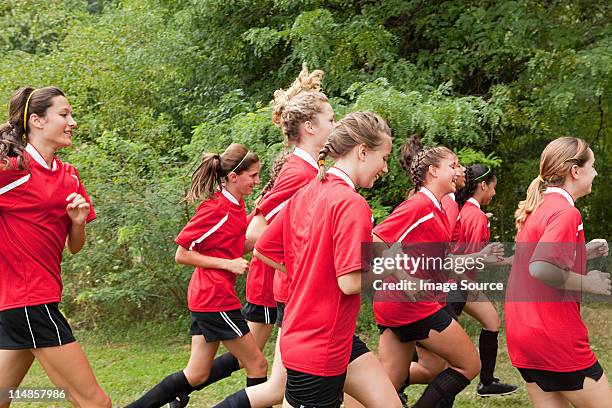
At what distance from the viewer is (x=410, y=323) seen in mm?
4992

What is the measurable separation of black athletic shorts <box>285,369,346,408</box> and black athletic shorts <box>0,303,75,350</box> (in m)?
1.29

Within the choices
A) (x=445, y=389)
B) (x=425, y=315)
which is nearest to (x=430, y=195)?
(x=425, y=315)

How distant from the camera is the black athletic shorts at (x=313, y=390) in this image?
11.6 ft

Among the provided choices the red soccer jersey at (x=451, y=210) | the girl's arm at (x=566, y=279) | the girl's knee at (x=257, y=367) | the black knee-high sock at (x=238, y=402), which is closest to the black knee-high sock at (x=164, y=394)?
the girl's knee at (x=257, y=367)

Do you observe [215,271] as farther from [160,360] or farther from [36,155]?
[160,360]

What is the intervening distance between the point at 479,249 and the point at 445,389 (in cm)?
157

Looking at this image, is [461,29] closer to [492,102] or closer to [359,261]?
[492,102]

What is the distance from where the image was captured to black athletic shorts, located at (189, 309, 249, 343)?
530 centimetres

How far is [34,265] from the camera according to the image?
4121 mm

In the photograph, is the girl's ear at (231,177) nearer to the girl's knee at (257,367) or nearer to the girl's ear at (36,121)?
the girl's knee at (257,367)

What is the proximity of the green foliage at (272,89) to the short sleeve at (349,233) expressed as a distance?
433cm

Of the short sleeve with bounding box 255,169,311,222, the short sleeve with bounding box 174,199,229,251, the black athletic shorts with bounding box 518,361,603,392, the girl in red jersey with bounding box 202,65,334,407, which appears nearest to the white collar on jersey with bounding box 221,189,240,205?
the short sleeve with bounding box 174,199,229,251

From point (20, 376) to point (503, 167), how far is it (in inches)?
296

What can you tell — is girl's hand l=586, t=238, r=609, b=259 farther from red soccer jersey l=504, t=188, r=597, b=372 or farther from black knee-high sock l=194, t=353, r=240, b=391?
black knee-high sock l=194, t=353, r=240, b=391
